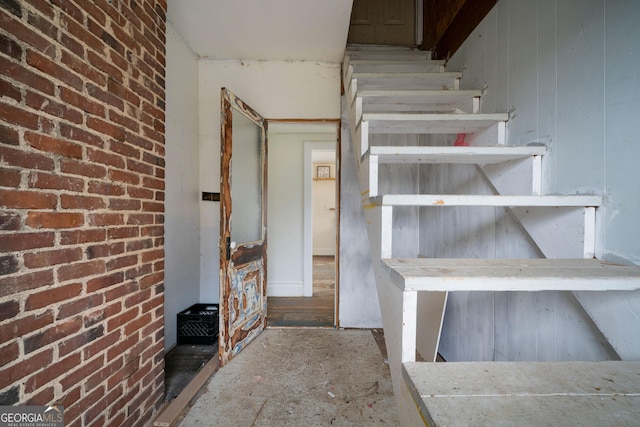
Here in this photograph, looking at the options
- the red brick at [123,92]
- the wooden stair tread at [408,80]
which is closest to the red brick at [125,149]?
the red brick at [123,92]

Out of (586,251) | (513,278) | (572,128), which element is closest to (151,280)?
(513,278)

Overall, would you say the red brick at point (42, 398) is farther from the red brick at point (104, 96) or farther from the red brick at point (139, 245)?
the red brick at point (104, 96)

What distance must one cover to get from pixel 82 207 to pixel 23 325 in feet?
1.46

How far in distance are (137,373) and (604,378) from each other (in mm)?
1822

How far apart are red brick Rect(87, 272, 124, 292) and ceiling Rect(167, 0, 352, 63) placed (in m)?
1.96

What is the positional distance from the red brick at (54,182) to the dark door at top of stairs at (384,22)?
9.63ft

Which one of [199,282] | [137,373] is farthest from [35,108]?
[199,282]

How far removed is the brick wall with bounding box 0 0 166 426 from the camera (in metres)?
0.92

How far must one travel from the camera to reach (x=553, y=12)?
1.23 metres

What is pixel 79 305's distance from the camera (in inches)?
45.4

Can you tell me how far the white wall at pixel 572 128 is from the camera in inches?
35.8

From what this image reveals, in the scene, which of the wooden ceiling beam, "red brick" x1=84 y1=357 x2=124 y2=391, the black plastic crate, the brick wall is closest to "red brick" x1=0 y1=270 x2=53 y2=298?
the brick wall

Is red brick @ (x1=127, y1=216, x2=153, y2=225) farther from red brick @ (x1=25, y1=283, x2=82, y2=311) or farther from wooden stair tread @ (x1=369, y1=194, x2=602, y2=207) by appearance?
wooden stair tread @ (x1=369, y1=194, x2=602, y2=207)

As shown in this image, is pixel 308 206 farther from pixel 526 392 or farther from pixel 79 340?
pixel 526 392
